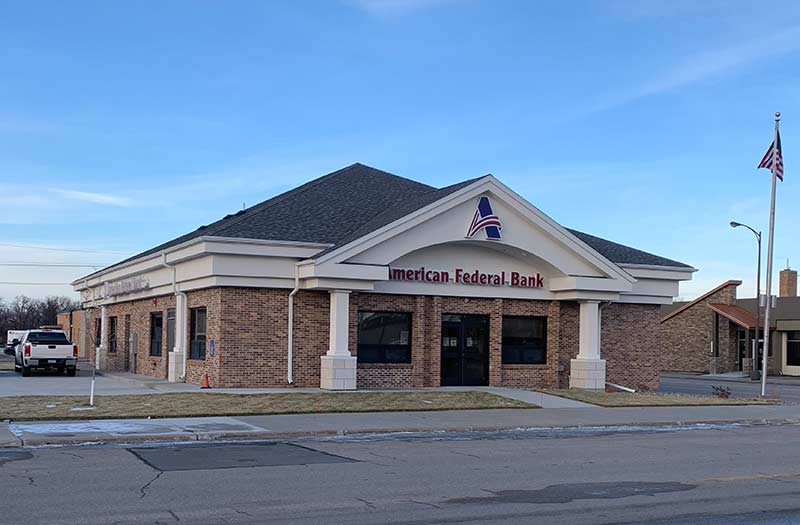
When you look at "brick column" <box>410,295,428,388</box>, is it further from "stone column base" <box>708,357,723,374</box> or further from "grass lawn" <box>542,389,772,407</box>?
"stone column base" <box>708,357,723,374</box>

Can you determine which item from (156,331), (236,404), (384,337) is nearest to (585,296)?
(384,337)

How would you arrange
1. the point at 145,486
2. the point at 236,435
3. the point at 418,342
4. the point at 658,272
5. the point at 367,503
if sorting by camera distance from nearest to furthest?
the point at 367,503, the point at 145,486, the point at 236,435, the point at 418,342, the point at 658,272

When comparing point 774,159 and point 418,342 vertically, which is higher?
point 774,159

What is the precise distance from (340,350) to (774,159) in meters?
14.8

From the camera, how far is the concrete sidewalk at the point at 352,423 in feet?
53.0

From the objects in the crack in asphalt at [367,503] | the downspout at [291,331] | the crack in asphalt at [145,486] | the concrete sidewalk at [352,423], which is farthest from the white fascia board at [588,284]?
the crack in asphalt at [367,503]

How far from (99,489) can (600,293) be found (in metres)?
21.6

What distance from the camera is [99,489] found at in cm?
1092

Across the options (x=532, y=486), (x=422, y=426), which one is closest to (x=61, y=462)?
(x=532, y=486)


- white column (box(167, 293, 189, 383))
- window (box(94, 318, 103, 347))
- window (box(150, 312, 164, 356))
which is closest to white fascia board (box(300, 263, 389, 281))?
white column (box(167, 293, 189, 383))

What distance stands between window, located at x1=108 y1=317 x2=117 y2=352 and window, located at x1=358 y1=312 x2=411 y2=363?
15.9 meters

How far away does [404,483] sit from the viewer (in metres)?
11.8

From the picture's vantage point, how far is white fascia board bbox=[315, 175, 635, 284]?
1040 inches

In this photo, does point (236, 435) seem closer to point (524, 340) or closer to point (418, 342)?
point (418, 342)
